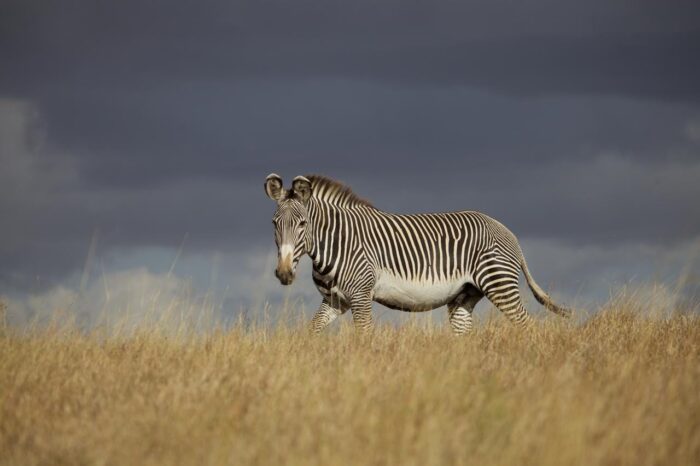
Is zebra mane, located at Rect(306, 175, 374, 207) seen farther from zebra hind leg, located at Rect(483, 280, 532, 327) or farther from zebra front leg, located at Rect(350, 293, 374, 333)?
zebra hind leg, located at Rect(483, 280, 532, 327)

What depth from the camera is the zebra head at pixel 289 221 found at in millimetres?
12055

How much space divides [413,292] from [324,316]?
5.58 feet

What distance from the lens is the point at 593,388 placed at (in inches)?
297

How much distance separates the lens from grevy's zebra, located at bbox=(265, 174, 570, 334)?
41.0 ft

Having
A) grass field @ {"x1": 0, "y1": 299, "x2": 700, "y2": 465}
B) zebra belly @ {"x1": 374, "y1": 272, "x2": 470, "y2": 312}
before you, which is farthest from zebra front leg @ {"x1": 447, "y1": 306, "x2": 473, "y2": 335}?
grass field @ {"x1": 0, "y1": 299, "x2": 700, "y2": 465}

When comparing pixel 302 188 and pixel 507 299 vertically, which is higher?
pixel 302 188

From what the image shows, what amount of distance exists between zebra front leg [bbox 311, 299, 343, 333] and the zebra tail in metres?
3.82

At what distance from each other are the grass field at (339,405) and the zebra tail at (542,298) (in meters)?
4.03

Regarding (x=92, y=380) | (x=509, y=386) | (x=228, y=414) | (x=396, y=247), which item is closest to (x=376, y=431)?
(x=228, y=414)

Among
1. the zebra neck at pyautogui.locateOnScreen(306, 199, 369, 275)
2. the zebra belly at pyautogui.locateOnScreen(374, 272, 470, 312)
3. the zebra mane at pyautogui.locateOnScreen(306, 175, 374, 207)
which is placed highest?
the zebra mane at pyautogui.locateOnScreen(306, 175, 374, 207)

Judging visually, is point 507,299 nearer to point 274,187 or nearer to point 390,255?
point 390,255

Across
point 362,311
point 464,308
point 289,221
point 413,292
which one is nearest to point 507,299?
point 464,308

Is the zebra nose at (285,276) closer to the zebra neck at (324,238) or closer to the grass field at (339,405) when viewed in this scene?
the zebra neck at (324,238)

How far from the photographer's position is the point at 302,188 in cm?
1252
